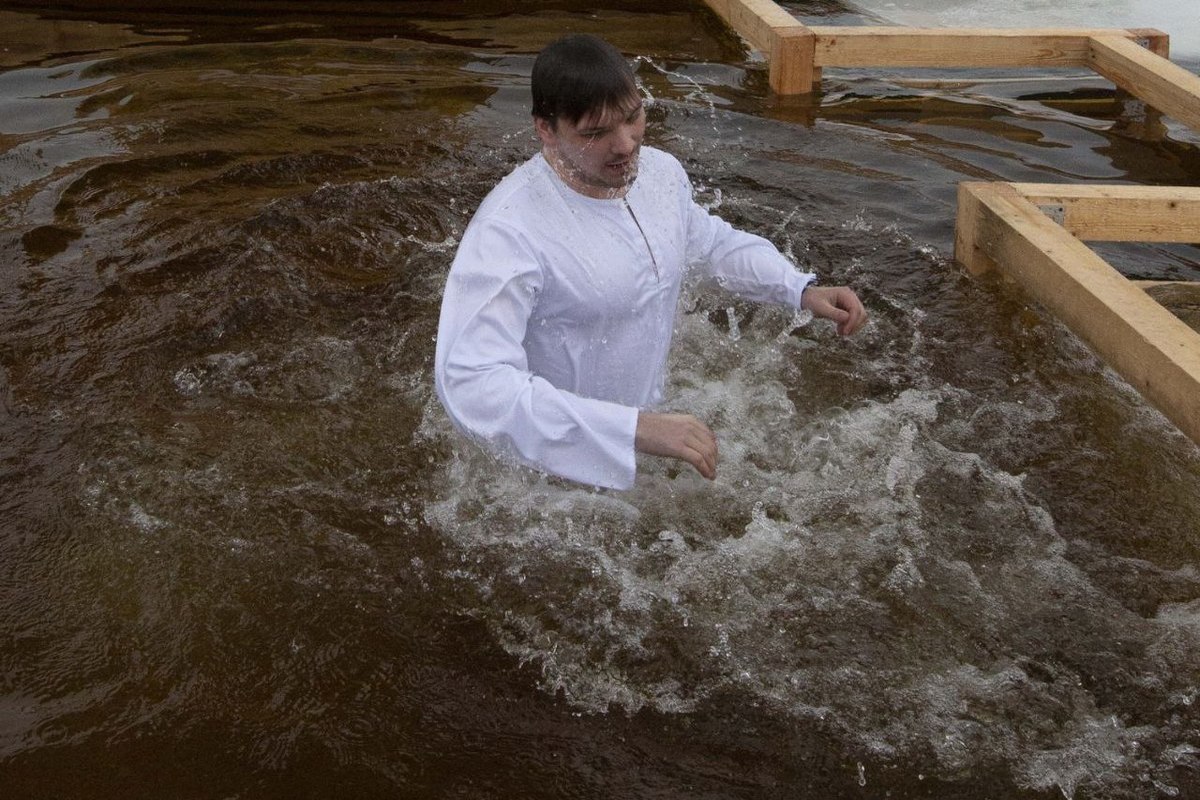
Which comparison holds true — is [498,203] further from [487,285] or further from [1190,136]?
[1190,136]

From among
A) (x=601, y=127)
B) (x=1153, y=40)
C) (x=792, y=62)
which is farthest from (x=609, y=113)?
(x=1153, y=40)

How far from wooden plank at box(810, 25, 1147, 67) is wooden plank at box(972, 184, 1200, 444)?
2.26 m

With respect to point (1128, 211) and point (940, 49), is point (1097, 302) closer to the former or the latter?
point (1128, 211)

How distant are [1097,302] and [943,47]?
3.34 meters

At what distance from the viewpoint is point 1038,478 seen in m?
3.75

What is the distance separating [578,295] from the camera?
3.13 m

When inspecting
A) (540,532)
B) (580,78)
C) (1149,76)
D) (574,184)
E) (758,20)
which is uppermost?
(580,78)

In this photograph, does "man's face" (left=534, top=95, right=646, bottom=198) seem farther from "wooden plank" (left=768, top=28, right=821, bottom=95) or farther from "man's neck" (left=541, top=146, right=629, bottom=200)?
"wooden plank" (left=768, top=28, right=821, bottom=95)

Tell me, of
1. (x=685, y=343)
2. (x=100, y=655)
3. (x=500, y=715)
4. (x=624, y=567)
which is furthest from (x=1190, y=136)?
(x=100, y=655)

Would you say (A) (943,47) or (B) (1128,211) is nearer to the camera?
(B) (1128,211)

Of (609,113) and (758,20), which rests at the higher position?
(609,113)

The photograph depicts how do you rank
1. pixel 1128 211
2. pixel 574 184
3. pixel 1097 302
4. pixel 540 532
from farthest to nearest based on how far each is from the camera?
pixel 1128 211 → pixel 1097 302 → pixel 540 532 → pixel 574 184

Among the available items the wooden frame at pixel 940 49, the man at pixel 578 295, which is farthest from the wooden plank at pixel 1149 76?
the man at pixel 578 295

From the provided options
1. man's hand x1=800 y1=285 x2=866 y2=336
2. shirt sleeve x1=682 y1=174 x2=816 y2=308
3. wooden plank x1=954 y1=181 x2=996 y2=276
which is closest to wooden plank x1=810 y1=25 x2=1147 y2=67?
wooden plank x1=954 y1=181 x2=996 y2=276
